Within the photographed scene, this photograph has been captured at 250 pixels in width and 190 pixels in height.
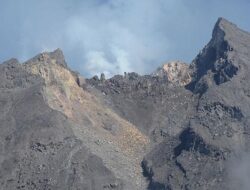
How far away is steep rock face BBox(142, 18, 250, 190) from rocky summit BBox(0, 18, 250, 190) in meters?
0.12

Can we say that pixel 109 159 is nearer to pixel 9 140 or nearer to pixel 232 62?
pixel 9 140

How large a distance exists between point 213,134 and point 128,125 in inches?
571

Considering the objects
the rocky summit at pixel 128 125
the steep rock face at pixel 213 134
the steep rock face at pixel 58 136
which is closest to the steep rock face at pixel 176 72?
the rocky summit at pixel 128 125

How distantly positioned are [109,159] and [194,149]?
9355mm

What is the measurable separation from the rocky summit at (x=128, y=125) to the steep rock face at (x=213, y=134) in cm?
12

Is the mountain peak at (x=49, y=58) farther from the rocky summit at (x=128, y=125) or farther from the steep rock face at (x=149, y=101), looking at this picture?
the steep rock face at (x=149, y=101)

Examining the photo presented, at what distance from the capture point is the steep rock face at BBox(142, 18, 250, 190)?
116938mm

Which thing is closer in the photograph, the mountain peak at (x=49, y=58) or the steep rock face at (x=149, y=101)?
the steep rock face at (x=149, y=101)

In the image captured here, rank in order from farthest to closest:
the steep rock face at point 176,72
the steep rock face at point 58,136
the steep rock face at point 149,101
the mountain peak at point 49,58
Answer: the steep rock face at point 176,72, the mountain peak at point 49,58, the steep rock face at point 149,101, the steep rock face at point 58,136

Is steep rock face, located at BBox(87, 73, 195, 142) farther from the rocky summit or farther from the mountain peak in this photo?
the mountain peak

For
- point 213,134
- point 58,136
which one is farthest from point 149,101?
point 58,136

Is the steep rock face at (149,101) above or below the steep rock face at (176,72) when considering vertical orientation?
below

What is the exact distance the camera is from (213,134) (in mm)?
120625

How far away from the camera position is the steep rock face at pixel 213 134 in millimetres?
116938
